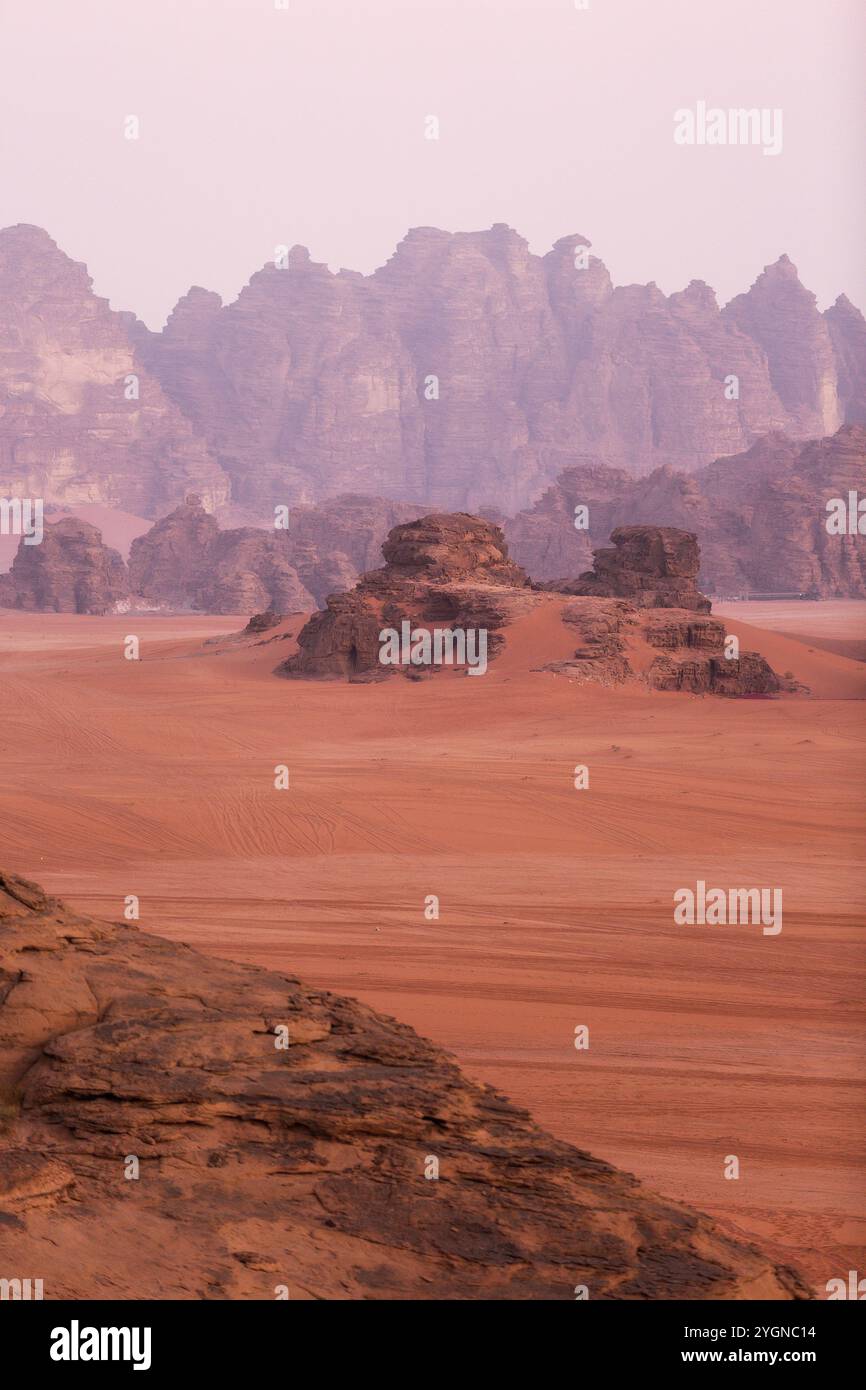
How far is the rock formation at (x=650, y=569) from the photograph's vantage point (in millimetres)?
33031

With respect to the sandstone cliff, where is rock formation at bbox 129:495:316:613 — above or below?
below

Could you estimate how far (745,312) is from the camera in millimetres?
158250

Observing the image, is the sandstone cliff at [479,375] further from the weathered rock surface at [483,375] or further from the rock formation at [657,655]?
the rock formation at [657,655]

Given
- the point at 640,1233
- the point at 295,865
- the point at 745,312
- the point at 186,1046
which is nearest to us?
the point at 640,1233

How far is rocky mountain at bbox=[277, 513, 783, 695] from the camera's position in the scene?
89.2 ft

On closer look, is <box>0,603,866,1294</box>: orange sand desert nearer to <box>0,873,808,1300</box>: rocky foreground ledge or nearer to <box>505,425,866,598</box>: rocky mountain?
<box>0,873,808,1300</box>: rocky foreground ledge

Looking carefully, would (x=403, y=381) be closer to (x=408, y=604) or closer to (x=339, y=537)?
(x=339, y=537)

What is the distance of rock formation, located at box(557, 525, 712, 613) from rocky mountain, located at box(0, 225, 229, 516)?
105m

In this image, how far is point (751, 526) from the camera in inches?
3051

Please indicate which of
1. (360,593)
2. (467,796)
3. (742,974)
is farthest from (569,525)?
(742,974)

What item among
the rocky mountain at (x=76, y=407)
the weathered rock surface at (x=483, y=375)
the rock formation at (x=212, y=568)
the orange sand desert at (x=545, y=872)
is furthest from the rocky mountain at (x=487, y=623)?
the weathered rock surface at (x=483, y=375)

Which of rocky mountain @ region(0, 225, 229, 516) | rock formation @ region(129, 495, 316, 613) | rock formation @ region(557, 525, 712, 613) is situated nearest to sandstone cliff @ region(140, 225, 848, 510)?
rocky mountain @ region(0, 225, 229, 516)

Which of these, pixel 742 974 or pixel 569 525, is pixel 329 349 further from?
pixel 742 974
